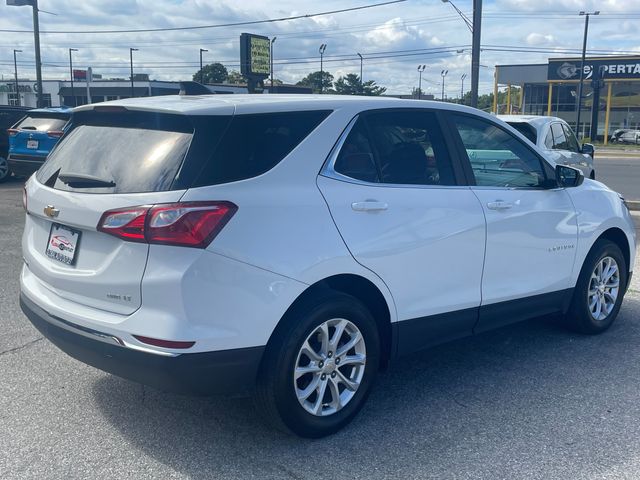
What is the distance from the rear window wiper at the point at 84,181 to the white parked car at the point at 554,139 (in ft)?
24.1

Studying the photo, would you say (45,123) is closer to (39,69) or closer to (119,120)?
(119,120)

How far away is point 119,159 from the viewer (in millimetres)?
3553

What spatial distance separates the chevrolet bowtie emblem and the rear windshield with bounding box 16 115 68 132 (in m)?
11.6

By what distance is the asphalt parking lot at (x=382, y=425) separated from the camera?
3.44 meters

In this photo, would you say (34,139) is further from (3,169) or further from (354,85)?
(354,85)

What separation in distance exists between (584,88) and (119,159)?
57.7 m

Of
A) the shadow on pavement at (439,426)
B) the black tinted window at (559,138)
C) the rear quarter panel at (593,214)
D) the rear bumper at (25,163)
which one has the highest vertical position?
the black tinted window at (559,138)

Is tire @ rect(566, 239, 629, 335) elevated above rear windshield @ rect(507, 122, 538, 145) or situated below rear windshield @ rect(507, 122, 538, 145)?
below

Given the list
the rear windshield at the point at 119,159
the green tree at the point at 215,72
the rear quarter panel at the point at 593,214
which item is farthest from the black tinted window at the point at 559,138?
the green tree at the point at 215,72

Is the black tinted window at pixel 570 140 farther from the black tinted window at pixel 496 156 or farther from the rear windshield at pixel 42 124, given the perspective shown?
the rear windshield at pixel 42 124

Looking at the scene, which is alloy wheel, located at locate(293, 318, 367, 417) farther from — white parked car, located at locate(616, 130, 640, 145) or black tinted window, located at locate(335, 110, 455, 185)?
white parked car, located at locate(616, 130, 640, 145)

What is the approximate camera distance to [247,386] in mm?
3420

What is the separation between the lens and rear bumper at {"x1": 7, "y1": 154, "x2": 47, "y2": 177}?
14250mm

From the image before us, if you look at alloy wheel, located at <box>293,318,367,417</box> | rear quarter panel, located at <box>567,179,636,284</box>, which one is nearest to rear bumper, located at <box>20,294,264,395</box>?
alloy wheel, located at <box>293,318,367,417</box>
